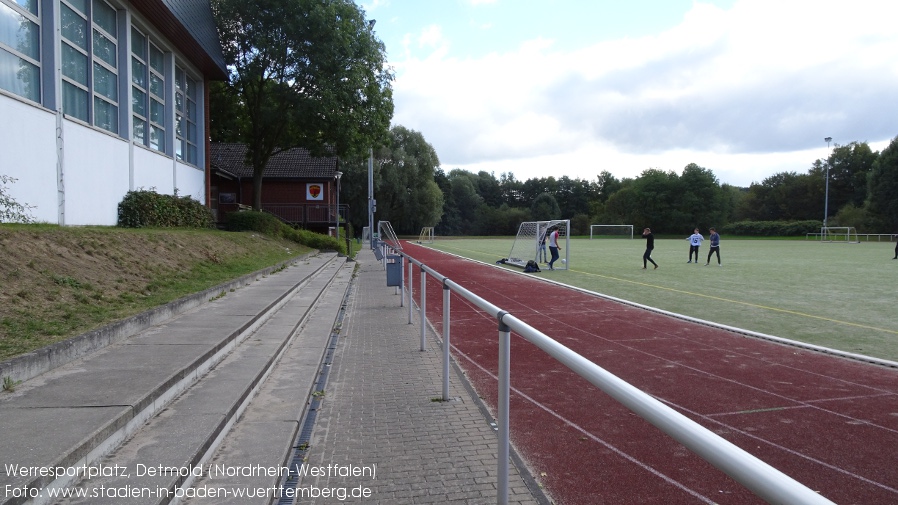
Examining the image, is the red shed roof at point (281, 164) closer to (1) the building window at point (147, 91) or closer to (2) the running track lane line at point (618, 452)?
(1) the building window at point (147, 91)

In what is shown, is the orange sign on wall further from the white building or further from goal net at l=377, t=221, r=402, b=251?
the white building

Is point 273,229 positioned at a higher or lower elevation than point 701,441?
higher

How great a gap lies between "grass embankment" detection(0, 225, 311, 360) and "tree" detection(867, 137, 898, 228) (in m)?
77.4

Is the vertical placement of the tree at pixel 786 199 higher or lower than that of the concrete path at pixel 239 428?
higher

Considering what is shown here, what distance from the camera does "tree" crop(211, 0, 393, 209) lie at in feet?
85.9

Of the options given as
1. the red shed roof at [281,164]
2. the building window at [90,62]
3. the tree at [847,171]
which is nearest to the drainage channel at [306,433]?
the building window at [90,62]

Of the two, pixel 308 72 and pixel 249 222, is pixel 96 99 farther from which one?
pixel 308 72

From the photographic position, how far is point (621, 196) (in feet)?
320

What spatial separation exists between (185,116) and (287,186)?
18909mm

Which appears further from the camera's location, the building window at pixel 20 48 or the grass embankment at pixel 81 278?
the building window at pixel 20 48

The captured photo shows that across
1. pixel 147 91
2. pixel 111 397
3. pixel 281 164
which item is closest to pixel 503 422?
pixel 111 397

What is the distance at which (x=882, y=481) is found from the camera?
3793 millimetres

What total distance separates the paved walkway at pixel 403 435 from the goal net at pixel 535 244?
1603 centimetres

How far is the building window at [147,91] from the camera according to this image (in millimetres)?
17500
